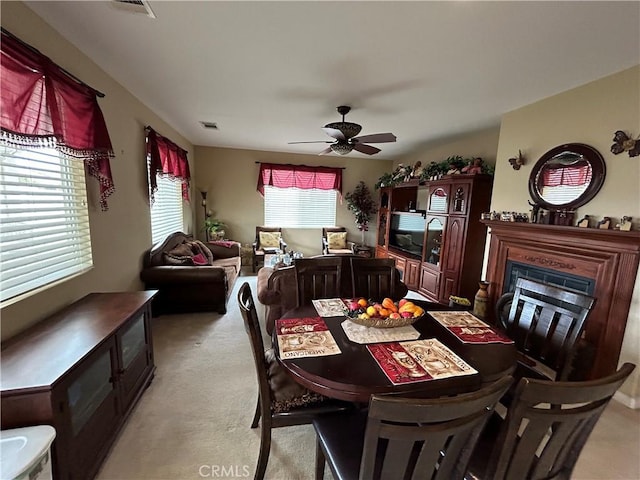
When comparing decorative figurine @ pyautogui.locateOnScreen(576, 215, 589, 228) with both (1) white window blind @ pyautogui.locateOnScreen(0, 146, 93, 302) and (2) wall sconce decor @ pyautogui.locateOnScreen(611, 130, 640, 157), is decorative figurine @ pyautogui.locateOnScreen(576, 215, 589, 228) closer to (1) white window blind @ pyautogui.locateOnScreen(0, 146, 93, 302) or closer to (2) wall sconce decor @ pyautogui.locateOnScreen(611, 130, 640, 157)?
(2) wall sconce decor @ pyautogui.locateOnScreen(611, 130, 640, 157)

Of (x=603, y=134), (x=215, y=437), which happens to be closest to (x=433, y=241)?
(x=603, y=134)

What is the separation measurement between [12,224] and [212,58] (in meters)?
1.75

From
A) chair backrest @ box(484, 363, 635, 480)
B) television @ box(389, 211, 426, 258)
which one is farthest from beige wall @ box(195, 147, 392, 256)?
chair backrest @ box(484, 363, 635, 480)

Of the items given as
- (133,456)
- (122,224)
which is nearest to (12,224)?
(122,224)

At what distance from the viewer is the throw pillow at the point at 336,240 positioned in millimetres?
6344

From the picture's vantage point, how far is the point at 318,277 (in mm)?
2285

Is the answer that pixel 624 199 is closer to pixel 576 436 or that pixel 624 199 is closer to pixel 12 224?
pixel 576 436

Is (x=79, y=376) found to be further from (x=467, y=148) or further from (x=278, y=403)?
(x=467, y=148)

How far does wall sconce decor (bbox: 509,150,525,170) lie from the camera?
298 centimetres

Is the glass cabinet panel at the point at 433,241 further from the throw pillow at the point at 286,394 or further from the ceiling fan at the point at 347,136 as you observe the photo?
the throw pillow at the point at 286,394

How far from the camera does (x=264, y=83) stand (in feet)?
8.57

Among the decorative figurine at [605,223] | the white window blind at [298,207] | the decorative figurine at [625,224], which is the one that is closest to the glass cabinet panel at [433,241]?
the decorative figurine at [605,223]

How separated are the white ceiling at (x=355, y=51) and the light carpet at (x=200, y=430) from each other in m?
2.54

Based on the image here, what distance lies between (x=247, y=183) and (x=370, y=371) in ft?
17.9
